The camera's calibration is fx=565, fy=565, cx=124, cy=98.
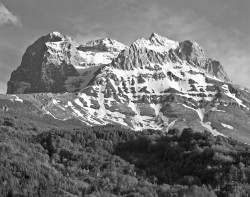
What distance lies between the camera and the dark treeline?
214 feet

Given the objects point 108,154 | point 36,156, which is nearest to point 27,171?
point 36,156

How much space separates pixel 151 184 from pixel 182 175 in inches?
262

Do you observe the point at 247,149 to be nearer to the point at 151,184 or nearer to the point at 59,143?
the point at 151,184

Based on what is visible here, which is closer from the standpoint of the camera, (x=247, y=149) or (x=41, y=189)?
(x=41, y=189)

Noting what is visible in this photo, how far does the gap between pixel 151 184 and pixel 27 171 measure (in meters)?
16.1

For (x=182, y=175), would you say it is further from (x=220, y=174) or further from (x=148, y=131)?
(x=148, y=131)

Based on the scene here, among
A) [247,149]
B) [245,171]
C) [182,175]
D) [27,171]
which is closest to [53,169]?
[27,171]

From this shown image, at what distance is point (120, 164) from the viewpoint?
79.7 meters

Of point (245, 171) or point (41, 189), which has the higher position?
point (245, 171)

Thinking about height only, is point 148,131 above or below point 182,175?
above

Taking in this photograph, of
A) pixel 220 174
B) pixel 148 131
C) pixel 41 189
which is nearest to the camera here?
pixel 41 189

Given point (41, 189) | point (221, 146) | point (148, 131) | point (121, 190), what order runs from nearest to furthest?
point (41, 189) < point (121, 190) < point (221, 146) < point (148, 131)

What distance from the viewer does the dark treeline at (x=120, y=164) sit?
6512 centimetres

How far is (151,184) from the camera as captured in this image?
235 feet
